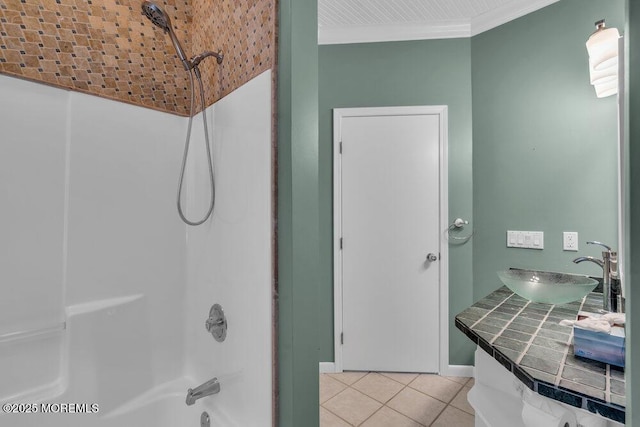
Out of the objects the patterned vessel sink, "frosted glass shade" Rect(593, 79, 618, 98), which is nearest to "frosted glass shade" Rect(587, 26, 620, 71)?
"frosted glass shade" Rect(593, 79, 618, 98)

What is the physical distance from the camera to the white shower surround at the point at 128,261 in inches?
42.5

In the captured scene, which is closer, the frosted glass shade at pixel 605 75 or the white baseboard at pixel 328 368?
the frosted glass shade at pixel 605 75

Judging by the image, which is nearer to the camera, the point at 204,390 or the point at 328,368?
the point at 204,390

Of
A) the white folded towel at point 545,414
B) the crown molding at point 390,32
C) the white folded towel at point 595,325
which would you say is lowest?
the white folded towel at point 545,414

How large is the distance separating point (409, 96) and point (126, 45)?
197 cm

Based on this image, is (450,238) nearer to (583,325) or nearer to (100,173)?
(583,325)

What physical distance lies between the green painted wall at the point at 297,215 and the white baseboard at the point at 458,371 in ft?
6.07

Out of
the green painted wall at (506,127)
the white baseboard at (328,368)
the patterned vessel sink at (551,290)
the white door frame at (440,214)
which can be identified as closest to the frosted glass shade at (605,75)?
the green painted wall at (506,127)

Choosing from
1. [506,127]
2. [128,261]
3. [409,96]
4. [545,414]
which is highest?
[409,96]

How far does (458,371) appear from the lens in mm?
2422

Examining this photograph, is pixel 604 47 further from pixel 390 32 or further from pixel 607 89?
pixel 390 32

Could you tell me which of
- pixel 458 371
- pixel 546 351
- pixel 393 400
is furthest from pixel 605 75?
pixel 393 400

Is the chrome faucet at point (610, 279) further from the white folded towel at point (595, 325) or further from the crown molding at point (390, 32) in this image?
the crown molding at point (390, 32)

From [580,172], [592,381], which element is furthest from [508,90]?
[592,381]
